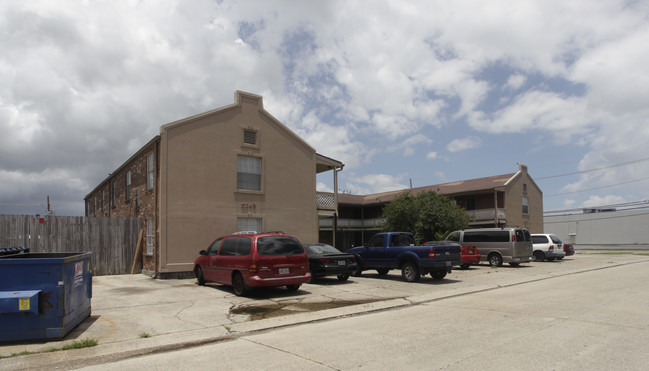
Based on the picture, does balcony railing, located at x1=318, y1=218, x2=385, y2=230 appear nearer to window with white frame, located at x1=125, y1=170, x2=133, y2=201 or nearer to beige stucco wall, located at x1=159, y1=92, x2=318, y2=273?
beige stucco wall, located at x1=159, y1=92, x2=318, y2=273

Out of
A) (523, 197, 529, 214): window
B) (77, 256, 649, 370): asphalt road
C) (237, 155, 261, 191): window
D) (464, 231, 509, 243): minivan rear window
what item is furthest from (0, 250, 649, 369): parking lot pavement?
(523, 197, 529, 214): window

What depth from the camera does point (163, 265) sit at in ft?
51.4

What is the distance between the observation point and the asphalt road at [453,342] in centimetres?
555

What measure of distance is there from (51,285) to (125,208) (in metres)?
15.1

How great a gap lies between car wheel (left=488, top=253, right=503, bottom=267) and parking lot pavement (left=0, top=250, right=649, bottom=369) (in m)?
5.34

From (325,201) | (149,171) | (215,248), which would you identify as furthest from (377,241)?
(149,171)

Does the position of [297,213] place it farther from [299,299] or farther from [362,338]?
[362,338]

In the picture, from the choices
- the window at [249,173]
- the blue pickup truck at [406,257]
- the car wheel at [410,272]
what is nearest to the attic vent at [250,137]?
the window at [249,173]

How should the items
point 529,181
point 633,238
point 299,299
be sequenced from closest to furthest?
point 299,299 < point 529,181 < point 633,238

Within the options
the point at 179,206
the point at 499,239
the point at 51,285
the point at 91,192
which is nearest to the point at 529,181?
the point at 499,239

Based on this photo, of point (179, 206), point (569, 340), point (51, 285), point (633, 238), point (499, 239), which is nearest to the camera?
point (569, 340)

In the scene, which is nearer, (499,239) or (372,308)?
(372,308)

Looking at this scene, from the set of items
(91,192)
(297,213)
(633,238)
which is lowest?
(633,238)

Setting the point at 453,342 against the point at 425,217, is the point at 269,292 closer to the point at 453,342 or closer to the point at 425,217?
the point at 453,342
